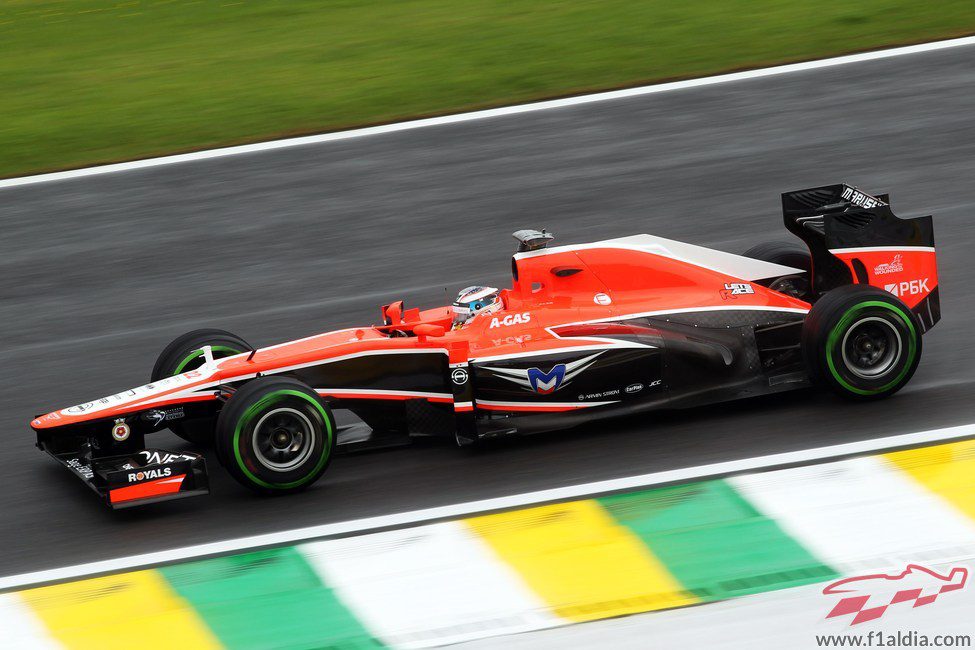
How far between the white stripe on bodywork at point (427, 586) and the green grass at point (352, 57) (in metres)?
8.58

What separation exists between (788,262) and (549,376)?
2.11 meters

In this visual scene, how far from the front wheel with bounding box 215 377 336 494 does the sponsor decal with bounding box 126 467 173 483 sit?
0.30 m

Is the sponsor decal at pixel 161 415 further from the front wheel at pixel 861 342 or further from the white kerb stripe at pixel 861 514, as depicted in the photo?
the front wheel at pixel 861 342

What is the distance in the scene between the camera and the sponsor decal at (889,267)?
313 inches

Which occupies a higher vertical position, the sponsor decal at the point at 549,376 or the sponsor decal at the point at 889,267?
the sponsor decal at the point at 889,267

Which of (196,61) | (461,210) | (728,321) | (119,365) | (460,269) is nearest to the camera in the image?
(728,321)

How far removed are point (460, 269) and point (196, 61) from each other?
8.26 metres

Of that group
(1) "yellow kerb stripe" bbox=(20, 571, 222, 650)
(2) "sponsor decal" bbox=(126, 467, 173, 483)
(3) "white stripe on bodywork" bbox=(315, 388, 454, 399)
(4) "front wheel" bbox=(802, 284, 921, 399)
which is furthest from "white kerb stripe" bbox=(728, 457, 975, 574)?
(2) "sponsor decal" bbox=(126, 467, 173, 483)

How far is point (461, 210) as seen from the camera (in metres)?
12.1

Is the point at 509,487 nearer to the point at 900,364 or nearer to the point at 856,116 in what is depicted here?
the point at 900,364

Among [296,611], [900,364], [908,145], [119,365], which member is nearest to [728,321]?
[900,364]

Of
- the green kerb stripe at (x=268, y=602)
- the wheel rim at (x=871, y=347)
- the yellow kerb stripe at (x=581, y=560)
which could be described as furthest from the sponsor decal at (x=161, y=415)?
the wheel rim at (x=871, y=347)

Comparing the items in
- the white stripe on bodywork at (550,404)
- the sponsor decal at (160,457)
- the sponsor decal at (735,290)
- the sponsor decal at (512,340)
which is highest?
the sponsor decal at (735,290)

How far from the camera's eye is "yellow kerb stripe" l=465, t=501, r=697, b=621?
5938 millimetres
